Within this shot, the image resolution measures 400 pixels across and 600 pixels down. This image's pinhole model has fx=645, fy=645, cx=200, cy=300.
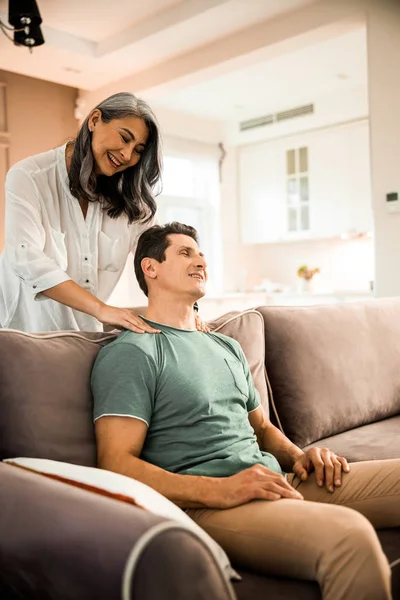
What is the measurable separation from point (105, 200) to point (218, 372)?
0.75 metres

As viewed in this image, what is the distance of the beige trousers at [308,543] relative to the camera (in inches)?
41.8

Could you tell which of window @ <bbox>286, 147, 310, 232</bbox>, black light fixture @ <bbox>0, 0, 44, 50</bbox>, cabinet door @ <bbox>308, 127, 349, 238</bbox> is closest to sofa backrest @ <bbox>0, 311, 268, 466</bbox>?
black light fixture @ <bbox>0, 0, 44, 50</bbox>

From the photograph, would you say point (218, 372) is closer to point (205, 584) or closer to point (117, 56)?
point (205, 584)

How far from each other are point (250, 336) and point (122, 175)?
647 millimetres

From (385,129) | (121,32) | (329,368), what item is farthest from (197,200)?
(329,368)

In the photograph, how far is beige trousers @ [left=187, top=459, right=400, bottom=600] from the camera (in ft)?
3.48

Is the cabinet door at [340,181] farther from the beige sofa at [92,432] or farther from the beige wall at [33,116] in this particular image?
the beige sofa at [92,432]

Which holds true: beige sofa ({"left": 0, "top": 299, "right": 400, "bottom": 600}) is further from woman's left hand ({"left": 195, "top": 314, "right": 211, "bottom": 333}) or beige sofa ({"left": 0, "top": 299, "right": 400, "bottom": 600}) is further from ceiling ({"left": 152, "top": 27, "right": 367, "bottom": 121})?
ceiling ({"left": 152, "top": 27, "right": 367, "bottom": 121})

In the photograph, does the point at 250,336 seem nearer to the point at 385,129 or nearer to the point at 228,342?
the point at 228,342

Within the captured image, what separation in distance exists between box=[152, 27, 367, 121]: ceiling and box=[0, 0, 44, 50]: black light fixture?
6.02 ft

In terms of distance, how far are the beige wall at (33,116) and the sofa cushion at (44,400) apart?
13.9 ft

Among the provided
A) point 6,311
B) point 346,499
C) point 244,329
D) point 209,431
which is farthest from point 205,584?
point 6,311

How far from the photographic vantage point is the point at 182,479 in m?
1.30

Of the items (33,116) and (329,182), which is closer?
(33,116)
